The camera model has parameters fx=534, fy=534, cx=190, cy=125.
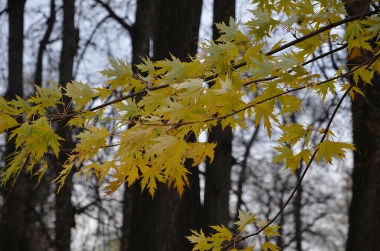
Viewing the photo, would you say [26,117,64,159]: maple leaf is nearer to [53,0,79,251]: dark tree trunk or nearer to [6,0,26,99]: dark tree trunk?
[53,0,79,251]: dark tree trunk

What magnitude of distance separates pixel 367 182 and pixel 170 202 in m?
2.07

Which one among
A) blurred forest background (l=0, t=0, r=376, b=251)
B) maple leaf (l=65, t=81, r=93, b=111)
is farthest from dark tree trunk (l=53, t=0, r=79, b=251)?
maple leaf (l=65, t=81, r=93, b=111)

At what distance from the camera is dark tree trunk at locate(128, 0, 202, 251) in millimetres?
5312

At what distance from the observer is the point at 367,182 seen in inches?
219

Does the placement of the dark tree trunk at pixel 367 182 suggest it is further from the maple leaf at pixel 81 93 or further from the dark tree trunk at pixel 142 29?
the maple leaf at pixel 81 93

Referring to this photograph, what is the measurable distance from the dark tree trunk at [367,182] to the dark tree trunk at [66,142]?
176 inches

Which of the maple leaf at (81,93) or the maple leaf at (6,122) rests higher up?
the maple leaf at (81,93)

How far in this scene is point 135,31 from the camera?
24.2ft

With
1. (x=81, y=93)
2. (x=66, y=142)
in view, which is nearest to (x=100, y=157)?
(x=66, y=142)

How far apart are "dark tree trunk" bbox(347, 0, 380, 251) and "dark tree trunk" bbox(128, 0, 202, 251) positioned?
1.67 meters

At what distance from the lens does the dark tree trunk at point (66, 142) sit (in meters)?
8.60

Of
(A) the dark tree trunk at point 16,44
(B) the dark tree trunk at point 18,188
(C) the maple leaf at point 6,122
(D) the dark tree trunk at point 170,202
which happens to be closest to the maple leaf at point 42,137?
(C) the maple leaf at point 6,122

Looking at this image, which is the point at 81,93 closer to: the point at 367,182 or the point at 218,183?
the point at 367,182

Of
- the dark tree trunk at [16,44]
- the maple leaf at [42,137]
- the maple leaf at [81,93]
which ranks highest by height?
the dark tree trunk at [16,44]
